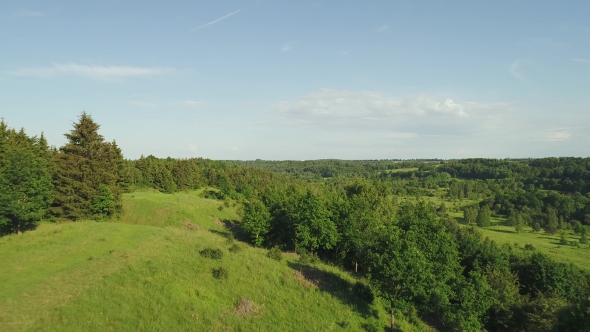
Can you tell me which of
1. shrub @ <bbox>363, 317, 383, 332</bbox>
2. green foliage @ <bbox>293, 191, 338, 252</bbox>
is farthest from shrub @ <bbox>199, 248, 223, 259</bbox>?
shrub @ <bbox>363, 317, 383, 332</bbox>

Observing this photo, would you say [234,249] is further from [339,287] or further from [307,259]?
[339,287]

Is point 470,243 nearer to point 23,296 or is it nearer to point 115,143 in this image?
point 23,296

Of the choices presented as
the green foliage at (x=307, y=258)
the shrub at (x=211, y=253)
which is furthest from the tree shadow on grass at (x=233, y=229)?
the shrub at (x=211, y=253)

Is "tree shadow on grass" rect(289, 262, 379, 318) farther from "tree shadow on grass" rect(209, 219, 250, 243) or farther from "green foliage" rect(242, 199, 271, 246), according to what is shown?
"tree shadow on grass" rect(209, 219, 250, 243)

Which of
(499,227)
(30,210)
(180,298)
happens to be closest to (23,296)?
(180,298)

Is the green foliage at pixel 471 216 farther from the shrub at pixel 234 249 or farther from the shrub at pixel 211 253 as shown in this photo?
the shrub at pixel 211 253

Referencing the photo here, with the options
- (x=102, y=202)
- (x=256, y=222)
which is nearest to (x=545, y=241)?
(x=256, y=222)

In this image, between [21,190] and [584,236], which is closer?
[21,190]
